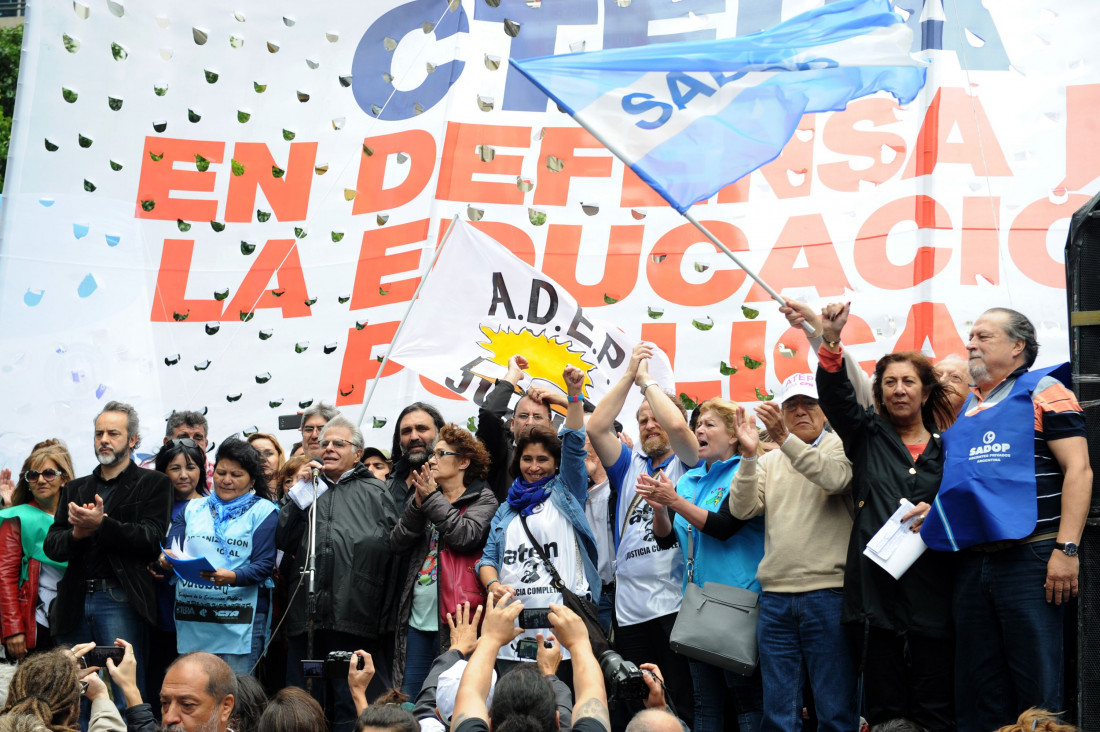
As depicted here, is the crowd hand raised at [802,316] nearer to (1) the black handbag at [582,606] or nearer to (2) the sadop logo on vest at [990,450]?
(2) the sadop logo on vest at [990,450]

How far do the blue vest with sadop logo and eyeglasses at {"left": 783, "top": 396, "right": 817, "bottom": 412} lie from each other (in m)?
0.89

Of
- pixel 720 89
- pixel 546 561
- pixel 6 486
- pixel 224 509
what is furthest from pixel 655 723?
pixel 6 486

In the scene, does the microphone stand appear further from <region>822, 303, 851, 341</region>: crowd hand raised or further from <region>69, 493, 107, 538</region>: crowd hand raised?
<region>822, 303, 851, 341</region>: crowd hand raised

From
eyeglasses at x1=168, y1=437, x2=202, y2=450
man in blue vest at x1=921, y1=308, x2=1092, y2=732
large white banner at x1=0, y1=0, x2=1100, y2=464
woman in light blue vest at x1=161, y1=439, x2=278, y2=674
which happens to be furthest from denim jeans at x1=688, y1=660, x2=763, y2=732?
eyeglasses at x1=168, y1=437, x2=202, y2=450

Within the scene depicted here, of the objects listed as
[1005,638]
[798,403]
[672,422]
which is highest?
[798,403]

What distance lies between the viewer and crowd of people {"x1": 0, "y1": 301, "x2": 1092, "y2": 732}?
14.3 feet

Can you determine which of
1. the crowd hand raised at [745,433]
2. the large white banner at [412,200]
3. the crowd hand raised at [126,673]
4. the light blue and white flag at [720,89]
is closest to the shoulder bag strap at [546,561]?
the crowd hand raised at [745,433]

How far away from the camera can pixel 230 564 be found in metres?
6.57

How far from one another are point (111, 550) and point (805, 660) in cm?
387

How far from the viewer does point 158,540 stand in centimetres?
660

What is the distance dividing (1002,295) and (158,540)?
558cm

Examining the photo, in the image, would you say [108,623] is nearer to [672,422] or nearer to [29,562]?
[29,562]

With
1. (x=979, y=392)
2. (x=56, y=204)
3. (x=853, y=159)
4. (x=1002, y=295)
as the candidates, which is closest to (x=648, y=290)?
(x=853, y=159)

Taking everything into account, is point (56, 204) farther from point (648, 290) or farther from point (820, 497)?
point (820, 497)
